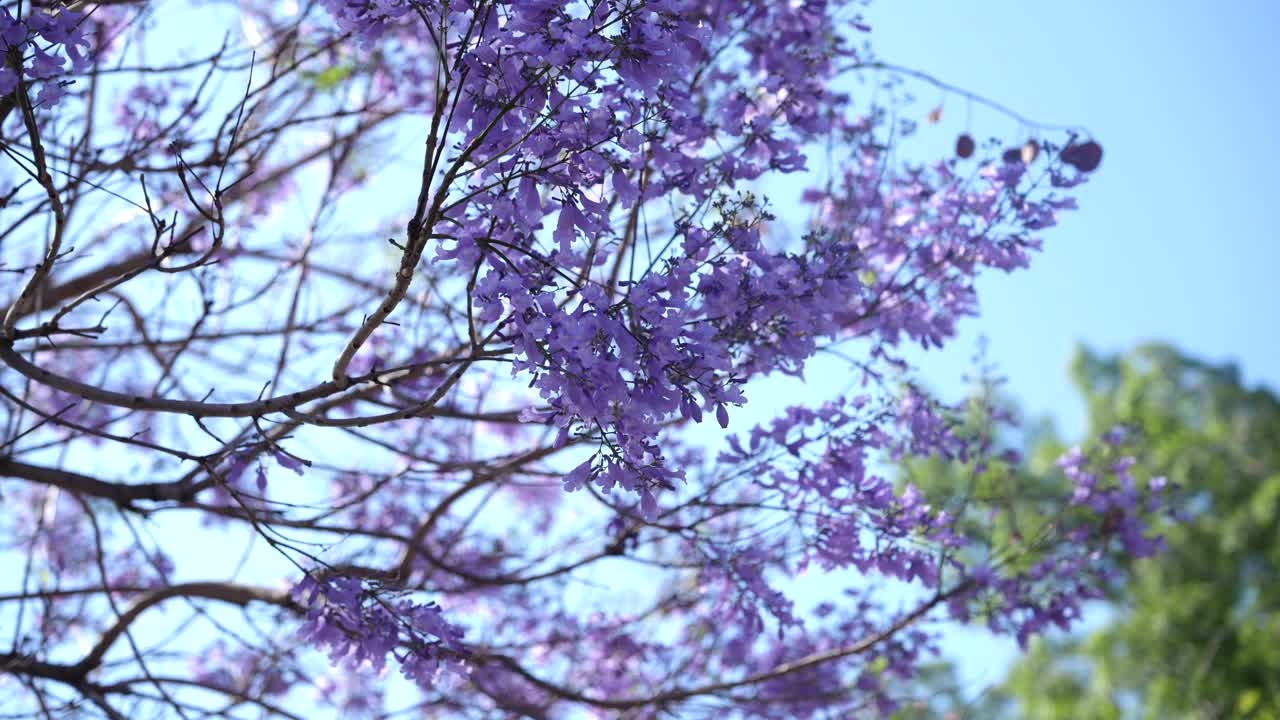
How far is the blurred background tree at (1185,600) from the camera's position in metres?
13.0

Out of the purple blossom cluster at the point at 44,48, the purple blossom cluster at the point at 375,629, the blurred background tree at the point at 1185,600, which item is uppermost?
the blurred background tree at the point at 1185,600

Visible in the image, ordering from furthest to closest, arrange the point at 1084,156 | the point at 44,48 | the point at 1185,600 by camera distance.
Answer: the point at 1185,600
the point at 1084,156
the point at 44,48

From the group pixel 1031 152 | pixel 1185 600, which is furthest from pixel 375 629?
pixel 1185 600

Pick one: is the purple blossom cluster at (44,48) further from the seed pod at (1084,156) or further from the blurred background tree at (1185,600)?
the blurred background tree at (1185,600)

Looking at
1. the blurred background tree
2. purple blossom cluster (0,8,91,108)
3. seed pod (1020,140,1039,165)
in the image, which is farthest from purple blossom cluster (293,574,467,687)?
the blurred background tree

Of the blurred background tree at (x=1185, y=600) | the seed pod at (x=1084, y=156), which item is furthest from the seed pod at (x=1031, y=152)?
the blurred background tree at (x=1185, y=600)

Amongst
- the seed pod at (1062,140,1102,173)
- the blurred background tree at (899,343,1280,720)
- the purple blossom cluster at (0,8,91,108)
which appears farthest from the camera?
the blurred background tree at (899,343,1280,720)

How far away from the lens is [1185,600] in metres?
14.2

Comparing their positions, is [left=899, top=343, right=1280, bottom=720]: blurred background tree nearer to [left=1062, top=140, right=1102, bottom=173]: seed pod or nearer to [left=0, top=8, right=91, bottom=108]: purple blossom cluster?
[left=1062, top=140, right=1102, bottom=173]: seed pod

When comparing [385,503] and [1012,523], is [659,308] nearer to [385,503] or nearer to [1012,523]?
[1012,523]

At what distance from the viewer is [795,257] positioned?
125 inches

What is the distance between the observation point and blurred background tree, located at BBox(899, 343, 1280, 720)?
12953mm

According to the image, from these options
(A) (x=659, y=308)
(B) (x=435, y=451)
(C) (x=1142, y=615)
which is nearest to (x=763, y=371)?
(A) (x=659, y=308)

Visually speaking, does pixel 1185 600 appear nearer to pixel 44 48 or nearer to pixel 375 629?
pixel 375 629
